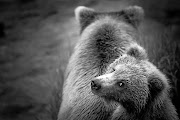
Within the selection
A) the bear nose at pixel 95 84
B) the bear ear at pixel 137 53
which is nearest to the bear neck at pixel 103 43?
the bear ear at pixel 137 53

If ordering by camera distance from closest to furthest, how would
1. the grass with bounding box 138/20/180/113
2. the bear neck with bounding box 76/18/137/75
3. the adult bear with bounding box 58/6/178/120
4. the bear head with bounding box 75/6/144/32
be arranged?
1. the adult bear with bounding box 58/6/178/120
2. the bear neck with bounding box 76/18/137/75
3. the bear head with bounding box 75/6/144/32
4. the grass with bounding box 138/20/180/113

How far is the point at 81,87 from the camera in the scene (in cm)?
259

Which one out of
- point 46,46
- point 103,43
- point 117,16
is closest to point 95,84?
point 103,43

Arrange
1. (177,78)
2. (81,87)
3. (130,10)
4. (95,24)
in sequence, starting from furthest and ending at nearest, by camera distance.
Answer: (177,78) < (130,10) < (95,24) < (81,87)

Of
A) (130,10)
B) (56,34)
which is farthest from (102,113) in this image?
(56,34)

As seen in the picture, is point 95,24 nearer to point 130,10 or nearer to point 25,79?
point 130,10

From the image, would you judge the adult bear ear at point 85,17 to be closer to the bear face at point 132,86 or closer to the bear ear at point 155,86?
the bear face at point 132,86

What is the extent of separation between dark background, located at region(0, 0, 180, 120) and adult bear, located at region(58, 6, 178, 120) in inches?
37.9

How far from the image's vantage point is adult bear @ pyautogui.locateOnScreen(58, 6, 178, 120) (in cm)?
219

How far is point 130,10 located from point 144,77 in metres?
1.55

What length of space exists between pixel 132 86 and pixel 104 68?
481 millimetres

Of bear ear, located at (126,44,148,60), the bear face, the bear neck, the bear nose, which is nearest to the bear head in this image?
the bear neck

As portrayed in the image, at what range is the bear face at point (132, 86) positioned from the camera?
6.89 feet

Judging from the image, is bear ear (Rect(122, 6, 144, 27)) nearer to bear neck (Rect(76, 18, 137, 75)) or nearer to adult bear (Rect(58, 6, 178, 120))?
adult bear (Rect(58, 6, 178, 120))
